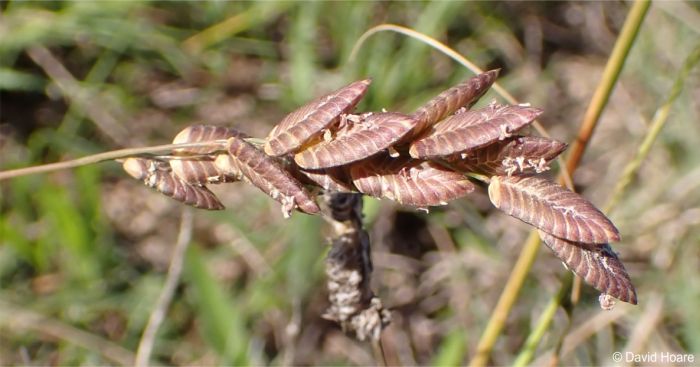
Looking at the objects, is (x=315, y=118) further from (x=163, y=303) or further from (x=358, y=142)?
(x=163, y=303)

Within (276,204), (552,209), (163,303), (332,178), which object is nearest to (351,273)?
(332,178)

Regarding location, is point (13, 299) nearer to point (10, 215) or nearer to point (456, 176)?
point (10, 215)

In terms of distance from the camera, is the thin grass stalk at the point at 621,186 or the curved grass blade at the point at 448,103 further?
the thin grass stalk at the point at 621,186

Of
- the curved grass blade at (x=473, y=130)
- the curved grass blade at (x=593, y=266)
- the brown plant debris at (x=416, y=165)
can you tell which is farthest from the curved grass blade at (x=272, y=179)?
the curved grass blade at (x=593, y=266)

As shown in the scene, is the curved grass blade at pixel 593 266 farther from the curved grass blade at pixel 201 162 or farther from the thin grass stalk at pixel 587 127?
the thin grass stalk at pixel 587 127

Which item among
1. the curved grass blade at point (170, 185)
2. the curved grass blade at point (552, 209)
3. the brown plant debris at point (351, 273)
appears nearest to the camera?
the curved grass blade at point (552, 209)

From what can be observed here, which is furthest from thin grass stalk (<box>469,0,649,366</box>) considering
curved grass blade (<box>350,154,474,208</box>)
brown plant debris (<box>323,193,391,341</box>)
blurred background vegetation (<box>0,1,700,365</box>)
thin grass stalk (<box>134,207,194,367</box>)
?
thin grass stalk (<box>134,207,194,367</box>)
